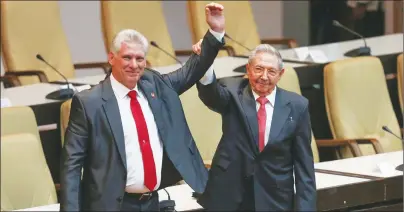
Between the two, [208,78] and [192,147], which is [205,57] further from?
[192,147]

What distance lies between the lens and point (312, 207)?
3.04 metres

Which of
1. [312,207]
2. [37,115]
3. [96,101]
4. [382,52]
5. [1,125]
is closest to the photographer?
[96,101]

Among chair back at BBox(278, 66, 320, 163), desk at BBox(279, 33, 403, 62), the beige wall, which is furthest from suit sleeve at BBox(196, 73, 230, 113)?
the beige wall

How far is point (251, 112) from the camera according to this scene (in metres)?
3.08

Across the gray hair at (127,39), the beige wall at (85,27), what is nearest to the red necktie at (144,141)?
the gray hair at (127,39)

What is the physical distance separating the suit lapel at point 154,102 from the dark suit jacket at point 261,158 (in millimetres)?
387

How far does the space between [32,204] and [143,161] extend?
1089 millimetres

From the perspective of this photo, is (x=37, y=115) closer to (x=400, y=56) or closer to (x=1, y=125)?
(x=1, y=125)

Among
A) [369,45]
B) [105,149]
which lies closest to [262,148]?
[105,149]

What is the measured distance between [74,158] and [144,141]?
0.21m

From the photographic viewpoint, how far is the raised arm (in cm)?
276

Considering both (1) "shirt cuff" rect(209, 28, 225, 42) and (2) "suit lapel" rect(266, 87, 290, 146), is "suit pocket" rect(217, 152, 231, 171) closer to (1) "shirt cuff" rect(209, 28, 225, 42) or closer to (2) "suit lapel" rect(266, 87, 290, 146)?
(2) "suit lapel" rect(266, 87, 290, 146)

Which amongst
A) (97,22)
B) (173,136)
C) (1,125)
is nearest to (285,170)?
(173,136)

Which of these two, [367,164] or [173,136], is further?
[367,164]
